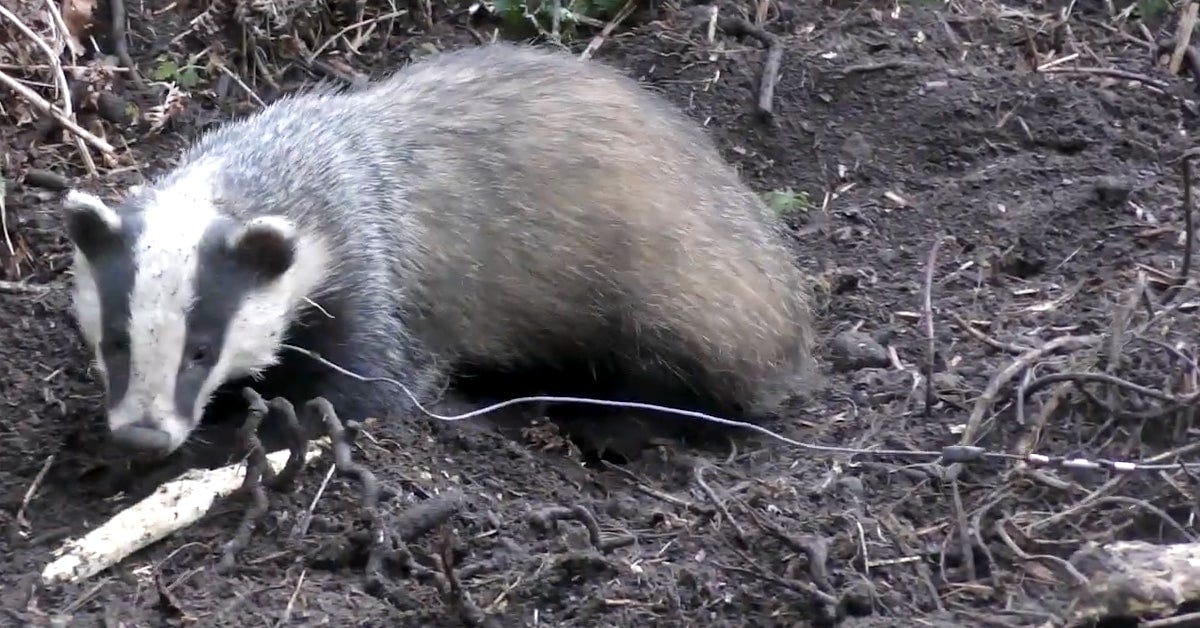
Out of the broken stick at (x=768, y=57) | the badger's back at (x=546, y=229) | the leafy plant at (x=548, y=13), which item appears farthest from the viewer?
the leafy plant at (x=548, y=13)

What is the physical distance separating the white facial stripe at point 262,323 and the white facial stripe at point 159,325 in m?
0.12

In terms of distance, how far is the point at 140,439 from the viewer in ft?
11.2

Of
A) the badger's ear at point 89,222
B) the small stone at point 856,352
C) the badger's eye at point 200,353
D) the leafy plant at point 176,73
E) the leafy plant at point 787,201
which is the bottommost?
the small stone at point 856,352

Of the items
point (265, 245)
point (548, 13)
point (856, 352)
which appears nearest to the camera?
point (265, 245)

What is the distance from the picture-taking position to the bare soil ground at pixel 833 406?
2.98 m

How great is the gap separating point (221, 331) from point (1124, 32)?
4.15 meters

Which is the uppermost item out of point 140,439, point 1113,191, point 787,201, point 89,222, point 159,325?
point 89,222

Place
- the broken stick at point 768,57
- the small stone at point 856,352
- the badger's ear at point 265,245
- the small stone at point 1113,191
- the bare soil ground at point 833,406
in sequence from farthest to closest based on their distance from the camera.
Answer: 1. the broken stick at point 768,57
2. the small stone at point 1113,191
3. the small stone at point 856,352
4. the badger's ear at point 265,245
5. the bare soil ground at point 833,406

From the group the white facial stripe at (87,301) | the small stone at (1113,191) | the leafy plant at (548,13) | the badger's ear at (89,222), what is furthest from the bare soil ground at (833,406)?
the badger's ear at (89,222)

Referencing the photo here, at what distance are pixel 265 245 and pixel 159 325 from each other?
14.4 inches

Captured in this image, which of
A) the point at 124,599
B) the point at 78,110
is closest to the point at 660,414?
the point at 124,599

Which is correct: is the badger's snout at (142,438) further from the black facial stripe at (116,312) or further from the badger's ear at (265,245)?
the badger's ear at (265,245)

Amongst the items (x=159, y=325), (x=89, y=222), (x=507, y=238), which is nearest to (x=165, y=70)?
(x=507, y=238)

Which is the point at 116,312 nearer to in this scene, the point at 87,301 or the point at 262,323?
the point at 87,301
